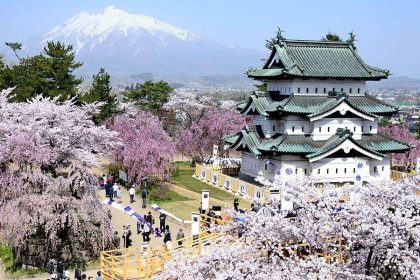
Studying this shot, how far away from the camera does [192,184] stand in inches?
1902

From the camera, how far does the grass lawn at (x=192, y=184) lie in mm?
42875

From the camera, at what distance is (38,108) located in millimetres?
36000

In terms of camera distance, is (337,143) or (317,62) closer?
(337,143)

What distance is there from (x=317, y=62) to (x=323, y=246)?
97.3 feet

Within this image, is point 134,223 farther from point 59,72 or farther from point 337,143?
point 59,72

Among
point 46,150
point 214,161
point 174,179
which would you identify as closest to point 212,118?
point 214,161

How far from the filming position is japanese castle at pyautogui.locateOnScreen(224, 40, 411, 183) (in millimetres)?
42750

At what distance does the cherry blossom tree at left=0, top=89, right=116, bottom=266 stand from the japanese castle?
15.3m

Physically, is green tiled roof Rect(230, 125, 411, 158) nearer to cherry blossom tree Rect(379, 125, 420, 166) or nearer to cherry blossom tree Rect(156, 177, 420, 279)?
cherry blossom tree Rect(379, 125, 420, 166)

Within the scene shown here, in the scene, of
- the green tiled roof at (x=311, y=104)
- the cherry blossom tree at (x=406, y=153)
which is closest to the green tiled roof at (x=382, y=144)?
the green tiled roof at (x=311, y=104)

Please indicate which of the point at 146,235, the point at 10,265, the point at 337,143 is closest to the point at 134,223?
the point at 146,235

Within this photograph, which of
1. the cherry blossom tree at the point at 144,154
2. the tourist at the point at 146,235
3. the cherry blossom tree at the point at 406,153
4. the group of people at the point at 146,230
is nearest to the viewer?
the group of people at the point at 146,230

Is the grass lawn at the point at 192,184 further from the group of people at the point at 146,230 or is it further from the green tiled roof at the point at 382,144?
the green tiled roof at the point at 382,144

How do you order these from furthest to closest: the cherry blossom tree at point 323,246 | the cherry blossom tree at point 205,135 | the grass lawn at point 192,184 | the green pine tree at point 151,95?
the green pine tree at point 151,95 → the cherry blossom tree at point 205,135 → the grass lawn at point 192,184 → the cherry blossom tree at point 323,246
